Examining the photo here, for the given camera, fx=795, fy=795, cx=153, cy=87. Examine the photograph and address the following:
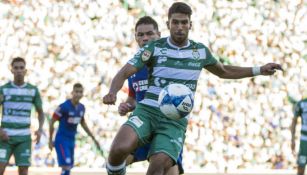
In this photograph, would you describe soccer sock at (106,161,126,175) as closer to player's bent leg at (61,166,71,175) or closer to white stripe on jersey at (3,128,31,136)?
white stripe on jersey at (3,128,31,136)

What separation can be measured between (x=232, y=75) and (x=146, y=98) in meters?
0.94

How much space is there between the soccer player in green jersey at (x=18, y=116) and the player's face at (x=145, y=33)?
3407 millimetres

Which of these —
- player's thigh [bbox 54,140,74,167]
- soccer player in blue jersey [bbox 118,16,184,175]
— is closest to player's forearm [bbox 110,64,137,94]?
soccer player in blue jersey [bbox 118,16,184,175]

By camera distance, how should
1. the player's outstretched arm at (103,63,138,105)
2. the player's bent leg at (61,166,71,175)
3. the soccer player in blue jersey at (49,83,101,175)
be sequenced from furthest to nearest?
the soccer player in blue jersey at (49,83,101,175)
the player's bent leg at (61,166,71,175)
the player's outstretched arm at (103,63,138,105)

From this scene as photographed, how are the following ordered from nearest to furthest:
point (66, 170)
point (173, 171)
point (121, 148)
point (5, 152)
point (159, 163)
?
1. point (121, 148)
2. point (159, 163)
3. point (173, 171)
4. point (5, 152)
5. point (66, 170)

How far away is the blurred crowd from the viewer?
17.4 m

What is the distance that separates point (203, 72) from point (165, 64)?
1091 cm

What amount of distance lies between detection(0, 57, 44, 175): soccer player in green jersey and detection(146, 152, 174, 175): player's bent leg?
14.6 feet

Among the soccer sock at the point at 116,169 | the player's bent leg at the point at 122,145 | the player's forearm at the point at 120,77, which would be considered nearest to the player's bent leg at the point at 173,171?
the soccer sock at the point at 116,169

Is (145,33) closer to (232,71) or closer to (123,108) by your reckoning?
(123,108)

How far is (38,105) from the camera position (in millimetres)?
11008

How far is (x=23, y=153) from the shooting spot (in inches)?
425

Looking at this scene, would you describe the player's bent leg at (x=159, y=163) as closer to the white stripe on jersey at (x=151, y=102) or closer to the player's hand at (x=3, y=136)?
the white stripe on jersey at (x=151, y=102)

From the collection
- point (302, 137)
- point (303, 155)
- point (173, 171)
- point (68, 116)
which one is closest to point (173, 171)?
point (173, 171)
